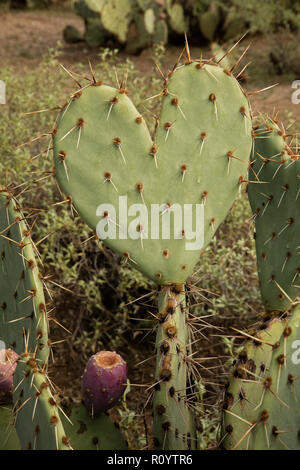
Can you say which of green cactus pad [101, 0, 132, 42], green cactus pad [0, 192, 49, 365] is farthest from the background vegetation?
green cactus pad [101, 0, 132, 42]

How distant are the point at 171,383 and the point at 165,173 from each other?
456 millimetres

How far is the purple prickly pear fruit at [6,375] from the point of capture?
1412 millimetres

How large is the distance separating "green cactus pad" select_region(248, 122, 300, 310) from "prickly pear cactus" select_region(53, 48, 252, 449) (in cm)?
15

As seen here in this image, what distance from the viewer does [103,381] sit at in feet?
4.78

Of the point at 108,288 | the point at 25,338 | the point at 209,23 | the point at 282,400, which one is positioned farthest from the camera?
the point at 209,23

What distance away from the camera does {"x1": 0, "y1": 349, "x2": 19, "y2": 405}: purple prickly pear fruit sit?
141 cm

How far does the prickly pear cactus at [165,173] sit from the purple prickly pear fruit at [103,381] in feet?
0.31

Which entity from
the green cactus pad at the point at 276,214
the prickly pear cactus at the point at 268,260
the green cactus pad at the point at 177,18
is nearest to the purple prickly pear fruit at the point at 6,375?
the prickly pear cactus at the point at 268,260

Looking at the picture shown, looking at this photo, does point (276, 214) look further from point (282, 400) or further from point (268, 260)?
point (282, 400)

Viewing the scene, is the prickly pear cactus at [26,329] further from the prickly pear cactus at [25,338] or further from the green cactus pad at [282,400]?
the green cactus pad at [282,400]

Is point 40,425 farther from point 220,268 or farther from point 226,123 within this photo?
point 220,268

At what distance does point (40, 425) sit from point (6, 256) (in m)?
0.43

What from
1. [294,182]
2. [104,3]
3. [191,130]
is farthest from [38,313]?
[104,3]

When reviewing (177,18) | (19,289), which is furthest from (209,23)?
(19,289)
